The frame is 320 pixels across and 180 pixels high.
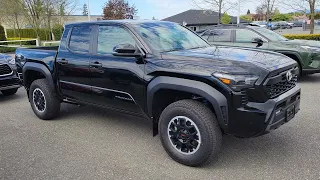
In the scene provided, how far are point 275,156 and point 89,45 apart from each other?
3048 mm

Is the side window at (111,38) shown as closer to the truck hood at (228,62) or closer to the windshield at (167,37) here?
the windshield at (167,37)

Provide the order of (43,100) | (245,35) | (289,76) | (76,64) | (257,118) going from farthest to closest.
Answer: (245,35) < (43,100) < (76,64) < (289,76) < (257,118)

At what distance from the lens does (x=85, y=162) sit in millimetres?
3723

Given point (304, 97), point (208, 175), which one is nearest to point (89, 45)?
point (208, 175)

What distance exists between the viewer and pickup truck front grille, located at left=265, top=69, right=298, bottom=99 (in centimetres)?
320

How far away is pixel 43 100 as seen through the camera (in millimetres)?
5426

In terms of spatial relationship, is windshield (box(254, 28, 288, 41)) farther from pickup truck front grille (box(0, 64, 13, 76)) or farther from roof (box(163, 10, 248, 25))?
roof (box(163, 10, 248, 25))

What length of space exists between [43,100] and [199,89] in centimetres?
330

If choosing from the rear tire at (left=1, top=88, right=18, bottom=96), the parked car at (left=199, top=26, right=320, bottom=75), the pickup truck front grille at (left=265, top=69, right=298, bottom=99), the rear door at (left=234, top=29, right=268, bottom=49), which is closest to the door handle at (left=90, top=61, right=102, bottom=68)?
the pickup truck front grille at (left=265, top=69, right=298, bottom=99)

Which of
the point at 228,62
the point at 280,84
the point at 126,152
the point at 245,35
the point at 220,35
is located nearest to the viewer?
the point at 228,62

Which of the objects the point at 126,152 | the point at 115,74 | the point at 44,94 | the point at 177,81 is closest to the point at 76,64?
the point at 115,74

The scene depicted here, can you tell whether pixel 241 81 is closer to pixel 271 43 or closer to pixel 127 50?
pixel 127 50

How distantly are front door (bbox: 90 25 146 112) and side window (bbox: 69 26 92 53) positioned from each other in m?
0.23

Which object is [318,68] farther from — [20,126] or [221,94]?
[20,126]
